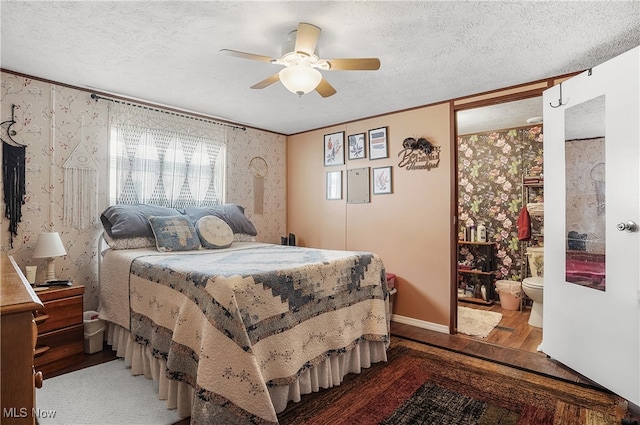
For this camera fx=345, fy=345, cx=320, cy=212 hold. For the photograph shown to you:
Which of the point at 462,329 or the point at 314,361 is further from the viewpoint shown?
the point at 462,329

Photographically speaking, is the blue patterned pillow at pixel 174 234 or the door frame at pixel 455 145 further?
the door frame at pixel 455 145

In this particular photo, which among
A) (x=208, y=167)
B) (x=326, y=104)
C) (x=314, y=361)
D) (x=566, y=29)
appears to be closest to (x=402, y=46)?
(x=566, y=29)

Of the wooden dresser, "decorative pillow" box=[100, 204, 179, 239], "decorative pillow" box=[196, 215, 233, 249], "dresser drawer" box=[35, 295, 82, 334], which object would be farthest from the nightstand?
the wooden dresser

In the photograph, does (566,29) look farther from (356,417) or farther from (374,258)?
(356,417)

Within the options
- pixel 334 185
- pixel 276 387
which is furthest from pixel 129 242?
pixel 334 185

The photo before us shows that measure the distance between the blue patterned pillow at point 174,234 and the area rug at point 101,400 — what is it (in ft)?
3.25

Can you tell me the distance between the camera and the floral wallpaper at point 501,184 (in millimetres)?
4488

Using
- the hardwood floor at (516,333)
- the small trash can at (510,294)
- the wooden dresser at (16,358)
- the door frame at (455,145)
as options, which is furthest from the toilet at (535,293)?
the wooden dresser at (16,358)

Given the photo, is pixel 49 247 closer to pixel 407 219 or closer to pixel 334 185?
pixel 334 185

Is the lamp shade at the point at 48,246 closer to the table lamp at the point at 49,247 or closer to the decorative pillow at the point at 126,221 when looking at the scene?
the table lamp at the point at 49,247

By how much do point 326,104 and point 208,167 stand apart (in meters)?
1.58

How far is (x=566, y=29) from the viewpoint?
6.88 ft

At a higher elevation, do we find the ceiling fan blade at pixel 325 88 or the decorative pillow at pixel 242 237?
the ceiling fan blade at pixel 325 88

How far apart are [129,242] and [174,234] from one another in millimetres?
362
